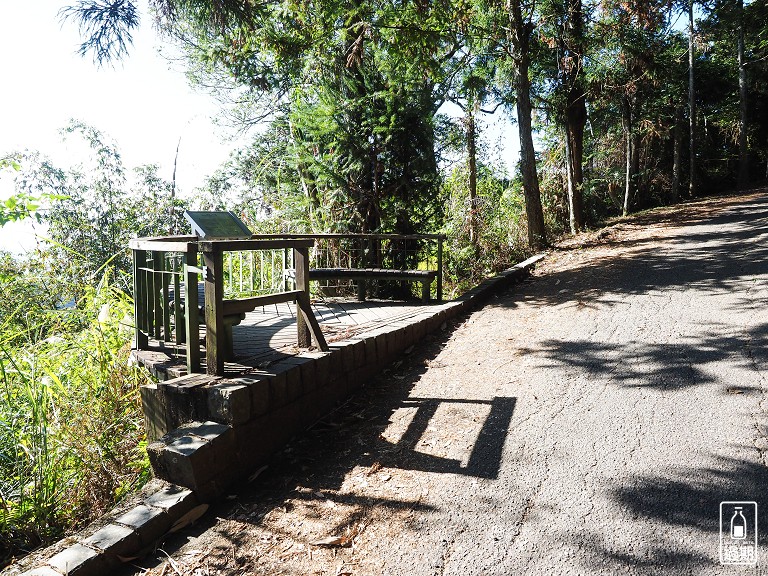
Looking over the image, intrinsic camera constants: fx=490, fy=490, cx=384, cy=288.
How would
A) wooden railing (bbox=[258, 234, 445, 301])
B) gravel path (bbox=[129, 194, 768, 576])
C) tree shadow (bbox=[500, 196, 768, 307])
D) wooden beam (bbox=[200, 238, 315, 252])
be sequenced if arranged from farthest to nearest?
1. wooden railing (bbox=[258, 234, 445, 301])
2. tree shadow (bbox=[500, 196, 768, 307])
3. wooden beam (bbox=[200, 238, 315, 252])
4. gravel path (bbox=[129, 194, 768, 576])

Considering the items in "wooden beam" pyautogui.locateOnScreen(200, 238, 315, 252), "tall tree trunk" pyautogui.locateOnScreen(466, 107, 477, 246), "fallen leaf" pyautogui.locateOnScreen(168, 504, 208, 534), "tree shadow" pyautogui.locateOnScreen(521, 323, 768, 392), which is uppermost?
"tall tree trunk" pyautogui.locateOnScreen(466, 107, 477, 246)

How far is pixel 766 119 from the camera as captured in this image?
20.6 metres

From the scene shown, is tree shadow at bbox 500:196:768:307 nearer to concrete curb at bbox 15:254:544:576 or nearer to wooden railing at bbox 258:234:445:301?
wooden railing at bbox 258:234:445:301

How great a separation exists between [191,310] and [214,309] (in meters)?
0.22

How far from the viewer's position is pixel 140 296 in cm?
421

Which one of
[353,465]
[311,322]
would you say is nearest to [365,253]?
[311,322]

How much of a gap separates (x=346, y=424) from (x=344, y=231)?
4.72m

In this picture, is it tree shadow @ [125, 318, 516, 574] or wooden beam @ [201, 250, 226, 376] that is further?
wooden beam @ [201, 250, 226, 376]

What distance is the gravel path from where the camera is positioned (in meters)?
2.26

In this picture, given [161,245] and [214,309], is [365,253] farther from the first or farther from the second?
[214,309]

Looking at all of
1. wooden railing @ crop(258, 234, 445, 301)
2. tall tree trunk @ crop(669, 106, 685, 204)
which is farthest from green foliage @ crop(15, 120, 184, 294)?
tall tree trunk @ crop(669, 106, 685, 204)

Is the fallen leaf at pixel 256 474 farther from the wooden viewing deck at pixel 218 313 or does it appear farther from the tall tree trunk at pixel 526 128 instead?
the tall tree trunk at pixel 526 128

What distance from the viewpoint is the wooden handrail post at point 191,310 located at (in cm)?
333

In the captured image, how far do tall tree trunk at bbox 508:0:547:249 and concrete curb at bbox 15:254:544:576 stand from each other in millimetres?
7335
